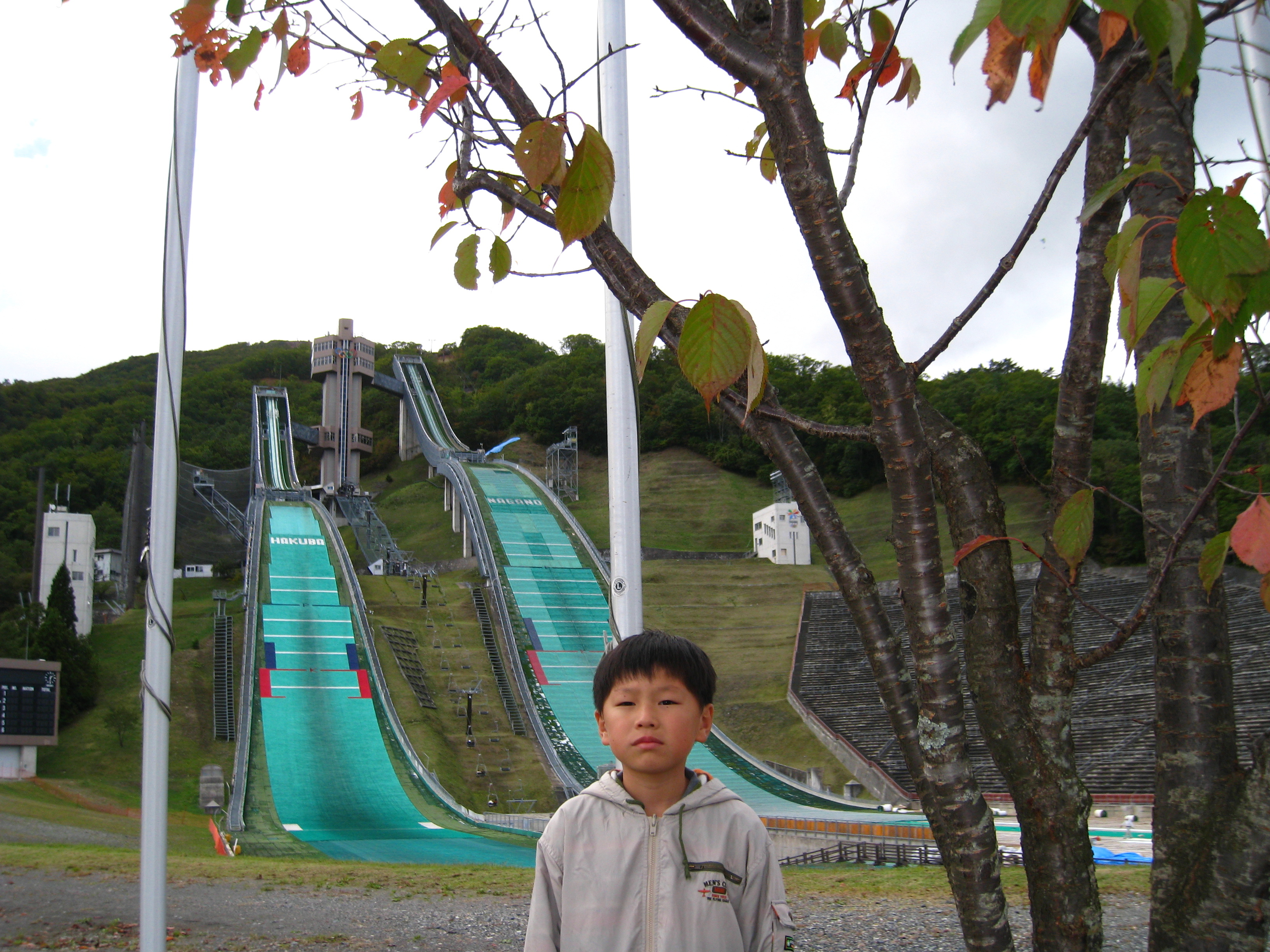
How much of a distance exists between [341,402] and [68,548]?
46.4 ft

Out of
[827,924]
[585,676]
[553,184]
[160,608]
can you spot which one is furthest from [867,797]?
[553,184]

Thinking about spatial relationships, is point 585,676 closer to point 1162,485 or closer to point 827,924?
point 827,924

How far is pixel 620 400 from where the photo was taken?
4.49 metres

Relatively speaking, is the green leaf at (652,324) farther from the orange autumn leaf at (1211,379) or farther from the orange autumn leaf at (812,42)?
the orange autumn leaf at (812,42)

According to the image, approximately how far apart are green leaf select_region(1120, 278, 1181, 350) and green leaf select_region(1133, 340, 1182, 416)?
196 millimetres

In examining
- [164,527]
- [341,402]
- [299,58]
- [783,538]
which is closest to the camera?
[299,58]

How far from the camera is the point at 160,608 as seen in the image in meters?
3.56

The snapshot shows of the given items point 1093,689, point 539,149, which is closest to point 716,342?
point 539,149

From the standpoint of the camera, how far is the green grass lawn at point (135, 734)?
2198 cm

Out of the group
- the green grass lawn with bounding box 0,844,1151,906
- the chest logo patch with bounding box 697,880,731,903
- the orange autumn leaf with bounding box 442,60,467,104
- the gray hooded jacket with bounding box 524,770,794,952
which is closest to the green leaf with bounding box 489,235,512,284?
the orange autumn leaf with bounding box 442,60,467,104

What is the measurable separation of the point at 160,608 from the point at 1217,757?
321cm

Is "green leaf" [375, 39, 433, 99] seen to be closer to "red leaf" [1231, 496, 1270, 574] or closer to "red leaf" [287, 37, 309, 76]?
"red leaf" [287, 37, 309, 76]

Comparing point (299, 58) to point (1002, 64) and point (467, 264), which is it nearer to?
point (467, 264)

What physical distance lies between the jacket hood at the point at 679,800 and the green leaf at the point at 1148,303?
1.14 meters
